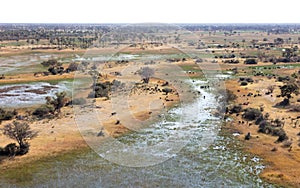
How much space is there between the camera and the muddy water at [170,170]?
20.9 metres

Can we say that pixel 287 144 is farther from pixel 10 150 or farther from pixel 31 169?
pixel 10 150

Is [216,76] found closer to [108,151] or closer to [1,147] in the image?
[108,151]

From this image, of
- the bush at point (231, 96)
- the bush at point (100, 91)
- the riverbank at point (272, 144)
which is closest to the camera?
the riverbank at point (272, 144)

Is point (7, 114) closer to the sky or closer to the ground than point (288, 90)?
closer to the ground

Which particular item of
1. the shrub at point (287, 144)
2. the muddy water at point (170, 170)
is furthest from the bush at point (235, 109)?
the shrub at point (287, 144)

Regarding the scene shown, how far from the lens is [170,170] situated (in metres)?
22.8

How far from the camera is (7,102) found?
42.0 metres

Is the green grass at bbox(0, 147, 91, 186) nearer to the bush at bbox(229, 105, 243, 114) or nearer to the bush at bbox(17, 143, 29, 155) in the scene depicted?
the bush at bbox(17, 143, 29, 155)

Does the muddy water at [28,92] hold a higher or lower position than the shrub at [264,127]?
lower

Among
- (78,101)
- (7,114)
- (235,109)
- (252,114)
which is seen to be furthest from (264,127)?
(7,114)

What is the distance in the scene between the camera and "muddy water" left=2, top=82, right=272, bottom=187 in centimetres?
2088

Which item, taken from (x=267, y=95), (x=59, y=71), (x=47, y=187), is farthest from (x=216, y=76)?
(x=47, y=187)

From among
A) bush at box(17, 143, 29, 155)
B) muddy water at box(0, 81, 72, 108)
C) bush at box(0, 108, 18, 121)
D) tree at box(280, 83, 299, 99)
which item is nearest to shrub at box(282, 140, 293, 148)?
tree at box(280, 83, 299, 99)

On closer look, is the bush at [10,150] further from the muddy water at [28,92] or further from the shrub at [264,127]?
the shrub at [264,127]
